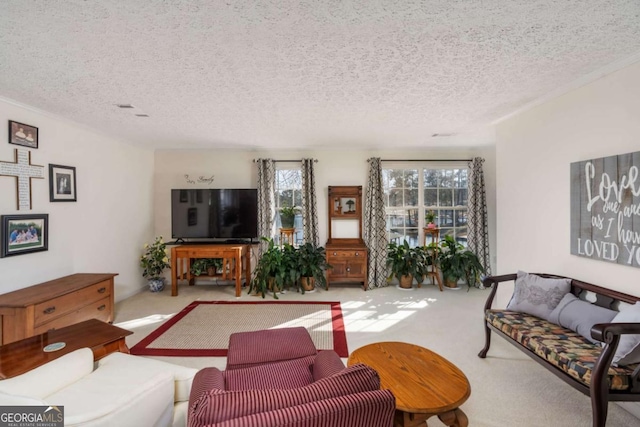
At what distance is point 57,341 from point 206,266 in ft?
8.89

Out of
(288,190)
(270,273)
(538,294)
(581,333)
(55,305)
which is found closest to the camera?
(581,333)

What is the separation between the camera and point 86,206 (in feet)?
12.2

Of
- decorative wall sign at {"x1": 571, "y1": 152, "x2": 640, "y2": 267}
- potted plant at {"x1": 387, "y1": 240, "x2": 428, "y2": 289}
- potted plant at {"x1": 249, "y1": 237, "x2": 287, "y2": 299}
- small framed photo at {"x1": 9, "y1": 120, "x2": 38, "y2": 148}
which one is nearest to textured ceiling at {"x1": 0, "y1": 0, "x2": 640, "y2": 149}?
small framed photo at {"x1": 9, "y1": 120, "x2": 38, "y2": 148}

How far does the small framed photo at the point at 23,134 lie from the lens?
9.09 feet

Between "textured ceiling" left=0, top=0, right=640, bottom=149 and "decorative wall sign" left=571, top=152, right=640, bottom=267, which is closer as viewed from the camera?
"textured ceiling" left=0, top=0, right=640, bottom=149

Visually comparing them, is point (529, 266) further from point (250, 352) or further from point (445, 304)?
point (250, 352)

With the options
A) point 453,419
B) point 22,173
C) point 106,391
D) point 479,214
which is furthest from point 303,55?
point 479,214

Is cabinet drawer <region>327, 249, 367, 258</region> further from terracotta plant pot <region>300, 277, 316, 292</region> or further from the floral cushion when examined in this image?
the floral cushion

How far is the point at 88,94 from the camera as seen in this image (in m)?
2.58

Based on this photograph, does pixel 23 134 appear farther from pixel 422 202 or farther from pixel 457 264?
pixel 457 264

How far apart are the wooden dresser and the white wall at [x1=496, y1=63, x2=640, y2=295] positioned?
4.62 meters

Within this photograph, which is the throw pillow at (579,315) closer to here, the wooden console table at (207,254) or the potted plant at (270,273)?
the potted plant at (270,273)

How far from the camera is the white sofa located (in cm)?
99

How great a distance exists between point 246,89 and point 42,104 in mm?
2137
